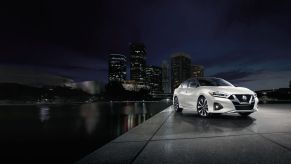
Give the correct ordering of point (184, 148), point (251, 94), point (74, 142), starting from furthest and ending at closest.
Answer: point (251, 94) < point (74, 142) < point (184, 148)

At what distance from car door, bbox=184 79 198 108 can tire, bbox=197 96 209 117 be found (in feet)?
1.04

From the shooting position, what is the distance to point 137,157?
14.2 ft

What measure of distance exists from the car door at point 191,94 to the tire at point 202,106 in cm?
32

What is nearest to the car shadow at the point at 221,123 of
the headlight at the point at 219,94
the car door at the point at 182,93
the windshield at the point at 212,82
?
the headlight at the point at 219,94

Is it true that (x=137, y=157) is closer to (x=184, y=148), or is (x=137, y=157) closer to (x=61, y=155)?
(x=184, y=148)

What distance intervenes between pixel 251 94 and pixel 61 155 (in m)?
7.28

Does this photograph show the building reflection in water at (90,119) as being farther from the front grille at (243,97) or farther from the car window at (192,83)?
the front grille at (243,97)

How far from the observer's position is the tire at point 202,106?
10.5 metres

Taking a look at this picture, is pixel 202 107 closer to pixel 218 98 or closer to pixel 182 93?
pixel 218 98

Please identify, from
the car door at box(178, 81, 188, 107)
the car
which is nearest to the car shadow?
the car

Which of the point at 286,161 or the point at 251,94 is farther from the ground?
the point at 251,94

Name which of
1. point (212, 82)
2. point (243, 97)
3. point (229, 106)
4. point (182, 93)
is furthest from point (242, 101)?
point (182, 93)

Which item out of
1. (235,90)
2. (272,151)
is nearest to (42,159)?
(272,151)

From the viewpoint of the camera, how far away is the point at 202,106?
1073 cm
